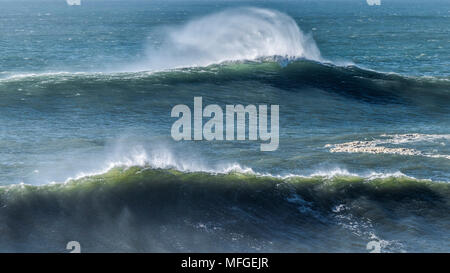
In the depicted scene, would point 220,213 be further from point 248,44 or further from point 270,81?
point 248,44

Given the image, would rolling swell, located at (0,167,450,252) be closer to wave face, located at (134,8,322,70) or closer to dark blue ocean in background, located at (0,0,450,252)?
dark blue ocean in background, located at (0,0,450,252)

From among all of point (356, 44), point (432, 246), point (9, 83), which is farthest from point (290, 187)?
point (356, 44)

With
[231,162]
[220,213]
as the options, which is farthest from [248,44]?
[220,213]

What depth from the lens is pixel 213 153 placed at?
21297 mm

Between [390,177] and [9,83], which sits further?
[9,83]

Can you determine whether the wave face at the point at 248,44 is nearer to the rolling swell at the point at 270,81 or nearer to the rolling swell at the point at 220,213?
the rolling swell at the point at 270,81

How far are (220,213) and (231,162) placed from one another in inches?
153

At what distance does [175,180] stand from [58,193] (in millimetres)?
3293

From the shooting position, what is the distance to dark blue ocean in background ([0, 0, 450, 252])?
15.4 m

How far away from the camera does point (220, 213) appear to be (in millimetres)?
16578

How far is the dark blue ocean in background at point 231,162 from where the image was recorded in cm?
1535

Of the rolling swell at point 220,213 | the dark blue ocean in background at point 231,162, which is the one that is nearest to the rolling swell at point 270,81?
the dark blue ocean in background at point 231,162

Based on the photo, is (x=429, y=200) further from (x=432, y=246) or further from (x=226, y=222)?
(x=226, y=222)

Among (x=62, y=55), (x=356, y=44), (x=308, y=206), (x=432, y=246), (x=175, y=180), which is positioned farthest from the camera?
(x=356, y=44)
